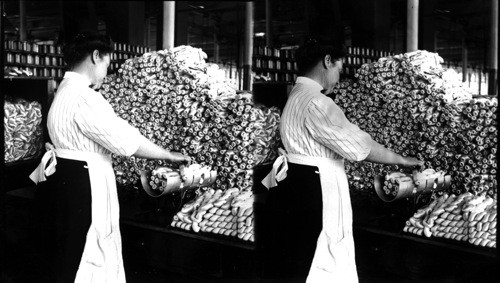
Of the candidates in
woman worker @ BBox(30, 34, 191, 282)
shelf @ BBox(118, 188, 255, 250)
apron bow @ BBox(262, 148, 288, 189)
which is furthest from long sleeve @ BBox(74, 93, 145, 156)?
apron bow @ BBox(262, 148, 288, 189)

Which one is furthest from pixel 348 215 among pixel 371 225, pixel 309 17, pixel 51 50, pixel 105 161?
pixel 51 50

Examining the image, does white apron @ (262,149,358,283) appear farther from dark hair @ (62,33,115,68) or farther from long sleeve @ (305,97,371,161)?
dark hair @ (62,33,115,68)

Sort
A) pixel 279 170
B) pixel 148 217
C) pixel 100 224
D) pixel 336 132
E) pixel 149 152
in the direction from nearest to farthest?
pixel 336 132 → pixel 279 170 → pixel 149 152 → pixel 100 224 → pixel 148 217

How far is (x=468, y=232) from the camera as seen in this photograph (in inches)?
83.8

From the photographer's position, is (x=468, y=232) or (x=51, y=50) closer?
(x=468, y=232)

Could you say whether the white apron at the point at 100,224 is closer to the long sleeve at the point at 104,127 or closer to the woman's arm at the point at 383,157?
the long sleeve at the point at 104,127

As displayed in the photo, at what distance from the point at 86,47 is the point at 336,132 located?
3.64 ft

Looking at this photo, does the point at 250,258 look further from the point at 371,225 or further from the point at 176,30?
the point at 176,30

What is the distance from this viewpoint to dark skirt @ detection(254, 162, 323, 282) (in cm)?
215

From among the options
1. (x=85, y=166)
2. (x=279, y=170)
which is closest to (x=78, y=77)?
(x=85, y=166)

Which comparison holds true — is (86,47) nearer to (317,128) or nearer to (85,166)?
(85,166)

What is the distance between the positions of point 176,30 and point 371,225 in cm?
112

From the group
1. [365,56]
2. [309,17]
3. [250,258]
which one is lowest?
[250,258]

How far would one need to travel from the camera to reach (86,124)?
231 cm
